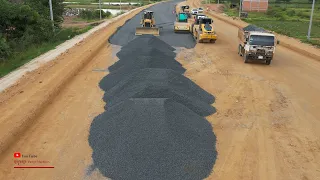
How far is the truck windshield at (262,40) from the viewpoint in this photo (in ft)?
72.2

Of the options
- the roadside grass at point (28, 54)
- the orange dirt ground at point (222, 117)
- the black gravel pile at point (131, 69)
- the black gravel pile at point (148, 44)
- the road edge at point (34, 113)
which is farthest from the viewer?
the black gravel pile at point (148, 44)

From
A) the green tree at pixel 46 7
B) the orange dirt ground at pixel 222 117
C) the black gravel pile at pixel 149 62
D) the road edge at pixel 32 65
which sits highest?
the green tree at pixel 46 7

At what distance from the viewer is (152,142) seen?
31.7ft

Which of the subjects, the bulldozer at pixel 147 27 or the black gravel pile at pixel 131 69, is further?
the bulldozer at pixel 147 27

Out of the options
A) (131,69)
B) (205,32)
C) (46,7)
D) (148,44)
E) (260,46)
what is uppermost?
(46,7)

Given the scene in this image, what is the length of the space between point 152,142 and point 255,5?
285ft

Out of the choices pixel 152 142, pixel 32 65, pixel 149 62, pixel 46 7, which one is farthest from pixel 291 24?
pixel 152 142

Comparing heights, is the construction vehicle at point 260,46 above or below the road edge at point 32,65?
above

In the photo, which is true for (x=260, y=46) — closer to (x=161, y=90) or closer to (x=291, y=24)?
(x=161, y=90)

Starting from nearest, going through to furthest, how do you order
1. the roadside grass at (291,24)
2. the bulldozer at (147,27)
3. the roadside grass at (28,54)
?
the roadside grass at (28,54), the bulldozer at (147,27), the roadside grass at (291,24)

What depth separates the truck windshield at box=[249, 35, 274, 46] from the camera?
22.0 m

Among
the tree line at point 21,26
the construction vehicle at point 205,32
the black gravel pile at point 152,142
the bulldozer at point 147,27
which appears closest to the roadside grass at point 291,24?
the construction vehicle at point 205,32

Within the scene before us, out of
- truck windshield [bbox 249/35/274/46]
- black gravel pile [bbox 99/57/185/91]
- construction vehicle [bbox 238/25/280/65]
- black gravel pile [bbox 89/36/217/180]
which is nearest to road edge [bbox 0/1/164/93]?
black gravel pile [bbox 99/57/185/91]

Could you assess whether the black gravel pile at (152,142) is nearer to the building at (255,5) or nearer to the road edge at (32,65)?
the road edge at (32,65)
